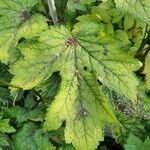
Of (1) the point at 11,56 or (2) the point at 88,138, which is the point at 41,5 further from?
(2) the point at 88,138

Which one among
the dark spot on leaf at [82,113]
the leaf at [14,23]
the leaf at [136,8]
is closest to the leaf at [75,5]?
the leaf at [14,23]

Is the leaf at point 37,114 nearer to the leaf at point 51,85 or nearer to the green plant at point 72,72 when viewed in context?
the green plant at point 72,72

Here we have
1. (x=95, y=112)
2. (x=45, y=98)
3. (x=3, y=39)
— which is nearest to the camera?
(x=95, y=112)

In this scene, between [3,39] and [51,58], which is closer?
[51,58]

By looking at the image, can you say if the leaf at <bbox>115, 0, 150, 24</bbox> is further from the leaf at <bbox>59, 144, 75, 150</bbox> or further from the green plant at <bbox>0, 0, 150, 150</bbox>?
the leaf at <bbox>59, 144, 75, 150</bbox>

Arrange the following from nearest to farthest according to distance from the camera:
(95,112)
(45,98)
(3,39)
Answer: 1. (95,112)
2. (3,39)
3. (45,98)

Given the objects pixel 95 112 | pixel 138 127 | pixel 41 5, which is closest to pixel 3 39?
pixel 41 5
